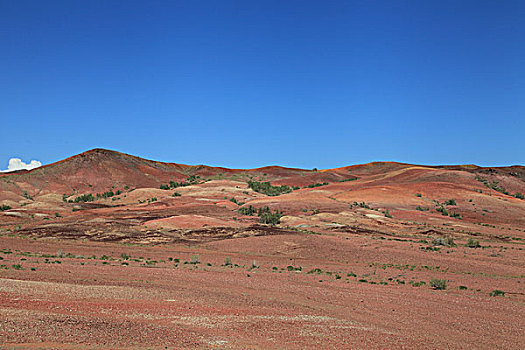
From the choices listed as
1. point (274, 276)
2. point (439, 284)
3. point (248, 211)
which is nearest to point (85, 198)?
point (248, 211)

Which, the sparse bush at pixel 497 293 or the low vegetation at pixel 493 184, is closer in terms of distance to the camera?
the sparse bush at pixel 497 293

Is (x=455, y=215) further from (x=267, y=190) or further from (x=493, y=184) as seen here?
(x=267, y=190)

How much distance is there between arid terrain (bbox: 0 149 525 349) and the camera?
10242 millimetres

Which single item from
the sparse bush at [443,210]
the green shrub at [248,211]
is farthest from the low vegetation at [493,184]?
the green shrub at [248,211]

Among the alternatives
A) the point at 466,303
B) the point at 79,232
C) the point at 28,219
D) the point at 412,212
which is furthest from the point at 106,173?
the point at 466,303

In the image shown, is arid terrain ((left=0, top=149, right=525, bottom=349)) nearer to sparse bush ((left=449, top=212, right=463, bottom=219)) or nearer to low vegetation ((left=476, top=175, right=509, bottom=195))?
sparse bush ((left=449, top=212, right=463, bottom=219))

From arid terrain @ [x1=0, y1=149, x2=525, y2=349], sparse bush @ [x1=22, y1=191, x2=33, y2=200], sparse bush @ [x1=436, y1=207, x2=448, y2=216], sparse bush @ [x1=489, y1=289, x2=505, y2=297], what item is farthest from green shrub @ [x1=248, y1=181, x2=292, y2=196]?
sparse bush @ [x1=489, y1=289, x2=505, y2=297]

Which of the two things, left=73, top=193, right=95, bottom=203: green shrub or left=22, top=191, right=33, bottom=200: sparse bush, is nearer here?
left=22, top=191, right=33, bottom=200: sparse bush

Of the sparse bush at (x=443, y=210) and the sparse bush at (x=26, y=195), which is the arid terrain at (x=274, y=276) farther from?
the sparse bush at (x=26, y=195)

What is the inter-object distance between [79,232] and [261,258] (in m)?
21.2

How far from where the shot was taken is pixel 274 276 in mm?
21969

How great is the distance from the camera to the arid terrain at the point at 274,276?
33.6ft

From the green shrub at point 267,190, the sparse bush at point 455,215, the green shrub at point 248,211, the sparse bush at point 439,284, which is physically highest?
the green shrub at point 267,190

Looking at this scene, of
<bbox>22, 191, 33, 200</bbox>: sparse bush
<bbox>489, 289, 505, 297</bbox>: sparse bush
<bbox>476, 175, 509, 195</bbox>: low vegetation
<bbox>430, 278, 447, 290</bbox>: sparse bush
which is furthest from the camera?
<bbox>22, 191, 33, 200</bbox>: sparse bush
